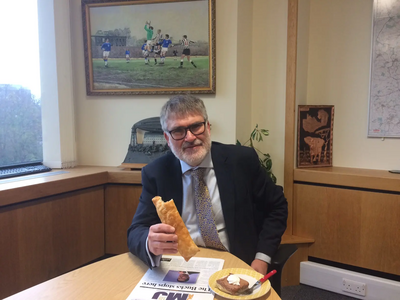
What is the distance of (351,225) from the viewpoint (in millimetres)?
2455

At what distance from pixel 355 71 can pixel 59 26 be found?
8.40 feet

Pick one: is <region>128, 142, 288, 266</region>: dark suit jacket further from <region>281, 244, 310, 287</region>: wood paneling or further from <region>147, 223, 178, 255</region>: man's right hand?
<region>281, 244, 310, 287</region>: wood paneling

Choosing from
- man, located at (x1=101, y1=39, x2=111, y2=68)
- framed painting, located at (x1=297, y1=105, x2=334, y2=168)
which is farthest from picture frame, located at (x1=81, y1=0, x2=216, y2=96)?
framed painting, located at (x1=297, y1=105, x2=334, y2=168)

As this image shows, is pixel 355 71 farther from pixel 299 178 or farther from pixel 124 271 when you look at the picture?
pixel 124 271

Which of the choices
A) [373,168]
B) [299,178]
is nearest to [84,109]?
[299,178]

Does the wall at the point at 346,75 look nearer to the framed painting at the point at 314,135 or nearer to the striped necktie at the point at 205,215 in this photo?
the framed painting at the point at 314,135

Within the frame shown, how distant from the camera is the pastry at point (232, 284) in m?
1.03

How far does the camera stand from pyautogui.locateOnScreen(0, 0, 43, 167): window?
8.16 ft

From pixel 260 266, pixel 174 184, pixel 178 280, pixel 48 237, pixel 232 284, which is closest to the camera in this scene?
pixel 232 284

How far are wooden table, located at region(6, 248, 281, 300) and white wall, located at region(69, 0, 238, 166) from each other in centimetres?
156

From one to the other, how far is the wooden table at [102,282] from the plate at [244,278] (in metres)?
0.02

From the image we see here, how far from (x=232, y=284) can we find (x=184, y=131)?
765 mm

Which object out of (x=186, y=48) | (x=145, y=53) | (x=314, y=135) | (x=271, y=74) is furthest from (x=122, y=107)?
(x=314, y=135)

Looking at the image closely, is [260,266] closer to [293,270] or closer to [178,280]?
[178,280]
